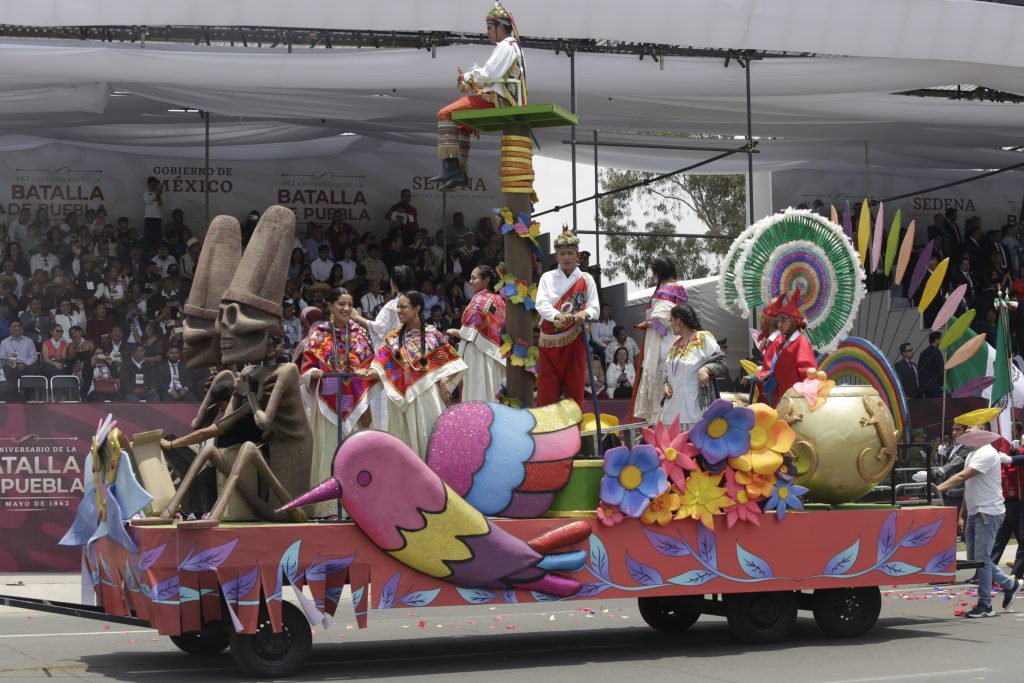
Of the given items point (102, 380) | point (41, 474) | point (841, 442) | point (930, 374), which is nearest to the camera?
point (841, 442)

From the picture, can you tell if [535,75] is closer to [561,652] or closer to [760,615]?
[760,615]

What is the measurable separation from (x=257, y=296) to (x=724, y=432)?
3.17 meters

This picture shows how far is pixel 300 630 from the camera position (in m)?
8.64

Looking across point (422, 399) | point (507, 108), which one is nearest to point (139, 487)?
point (422, 399)

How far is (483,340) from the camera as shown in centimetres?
1183

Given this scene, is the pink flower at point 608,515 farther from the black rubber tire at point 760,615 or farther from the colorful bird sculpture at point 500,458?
the black rubber tire at point 760,615

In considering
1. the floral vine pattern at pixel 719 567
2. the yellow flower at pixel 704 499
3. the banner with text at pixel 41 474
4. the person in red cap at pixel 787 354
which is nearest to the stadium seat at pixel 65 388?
the banner with text at pixel 41 474

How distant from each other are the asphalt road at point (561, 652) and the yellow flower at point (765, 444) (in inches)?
49.1

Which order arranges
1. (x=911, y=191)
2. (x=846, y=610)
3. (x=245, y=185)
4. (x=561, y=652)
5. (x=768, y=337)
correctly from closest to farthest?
(x=561, y=652), (x=846, y=610), (x=768, y=337), (x=245, y=185), (x=911, y=191)

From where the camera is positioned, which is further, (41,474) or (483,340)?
(41,474)

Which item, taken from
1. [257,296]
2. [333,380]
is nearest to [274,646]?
[257,296]

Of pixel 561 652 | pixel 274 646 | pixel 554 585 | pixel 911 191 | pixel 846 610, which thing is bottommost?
pixel 561 652

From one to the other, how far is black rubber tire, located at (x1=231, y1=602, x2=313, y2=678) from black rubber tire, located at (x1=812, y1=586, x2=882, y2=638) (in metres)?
3.79

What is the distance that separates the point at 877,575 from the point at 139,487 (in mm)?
5070
